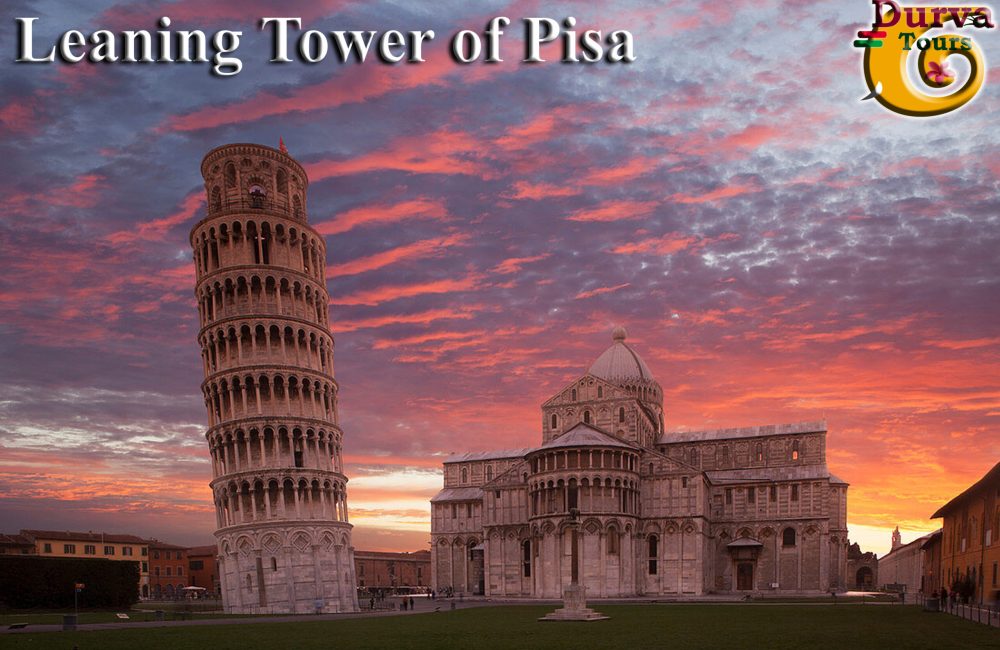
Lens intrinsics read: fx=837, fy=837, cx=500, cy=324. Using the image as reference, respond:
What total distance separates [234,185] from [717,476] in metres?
63.5

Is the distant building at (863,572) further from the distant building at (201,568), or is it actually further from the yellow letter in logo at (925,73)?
the yellow letter in logo at (925,73)

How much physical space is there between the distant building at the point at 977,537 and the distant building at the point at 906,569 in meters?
22.0

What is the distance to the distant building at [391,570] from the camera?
135500mm

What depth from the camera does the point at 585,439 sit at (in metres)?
82.6

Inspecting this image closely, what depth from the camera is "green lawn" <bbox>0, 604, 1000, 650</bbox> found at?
99.3ft

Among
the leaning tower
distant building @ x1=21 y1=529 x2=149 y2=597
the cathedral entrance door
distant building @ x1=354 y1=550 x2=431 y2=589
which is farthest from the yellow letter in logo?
distant building @ x1=354 y1=550 x2=431 y2=589

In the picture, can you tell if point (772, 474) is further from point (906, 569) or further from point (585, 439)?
point (906, 569)

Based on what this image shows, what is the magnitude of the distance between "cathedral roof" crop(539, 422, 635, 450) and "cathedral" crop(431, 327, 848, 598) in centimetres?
15

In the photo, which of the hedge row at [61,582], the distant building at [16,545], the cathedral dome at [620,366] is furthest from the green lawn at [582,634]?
the distant building at [16,545]

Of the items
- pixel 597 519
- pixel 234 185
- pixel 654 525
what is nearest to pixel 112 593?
pixel 234 185

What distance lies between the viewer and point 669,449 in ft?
342

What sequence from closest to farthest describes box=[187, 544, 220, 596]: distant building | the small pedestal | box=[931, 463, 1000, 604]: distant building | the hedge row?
box=[931, 463, 1000, 604]: distant building < the small pedestal < the hedge row < box=[187, 544, 220, 596]: distant building

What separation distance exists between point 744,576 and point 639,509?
16446 mm

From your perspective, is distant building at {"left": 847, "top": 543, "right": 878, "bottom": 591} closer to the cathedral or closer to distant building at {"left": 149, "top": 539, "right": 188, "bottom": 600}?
the cathedral
